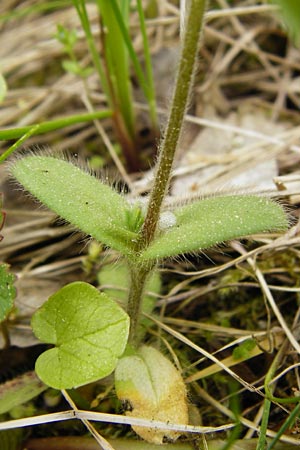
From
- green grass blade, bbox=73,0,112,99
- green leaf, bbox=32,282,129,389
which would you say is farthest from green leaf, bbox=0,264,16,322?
green grass blade, bbox=73,0,112,99

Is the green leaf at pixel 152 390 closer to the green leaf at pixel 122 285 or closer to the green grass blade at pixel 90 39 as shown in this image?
the green leaf at pixel 122 285

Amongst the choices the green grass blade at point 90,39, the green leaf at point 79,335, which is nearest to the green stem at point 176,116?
the green leaf at point 79,335

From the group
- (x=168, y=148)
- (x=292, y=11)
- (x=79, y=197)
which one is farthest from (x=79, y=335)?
(x=292, y=11)

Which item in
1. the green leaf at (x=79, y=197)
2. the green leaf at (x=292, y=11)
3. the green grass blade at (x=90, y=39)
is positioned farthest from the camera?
the green grass blade at (x=90, y=39)

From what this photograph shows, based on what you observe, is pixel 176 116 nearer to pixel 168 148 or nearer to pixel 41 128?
pixel 168 148

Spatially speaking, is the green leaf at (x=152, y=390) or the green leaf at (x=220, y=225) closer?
the green leaf at (x=220, y=225)

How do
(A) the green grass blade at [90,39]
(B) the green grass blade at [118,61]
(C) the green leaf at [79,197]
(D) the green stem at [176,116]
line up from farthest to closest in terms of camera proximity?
(B) the green grass blade at [118,61] → (A) the green grass blade at [90,39] → (C) the green leaf at [79,197] → (D) the green stem at [176,116]
